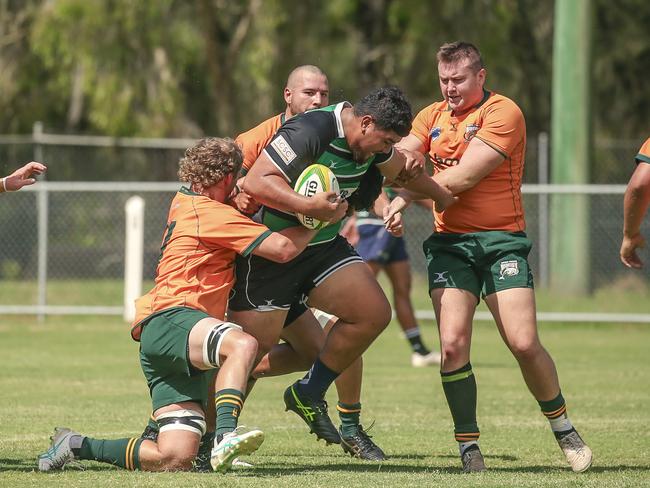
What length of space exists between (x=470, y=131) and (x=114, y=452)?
103 inches

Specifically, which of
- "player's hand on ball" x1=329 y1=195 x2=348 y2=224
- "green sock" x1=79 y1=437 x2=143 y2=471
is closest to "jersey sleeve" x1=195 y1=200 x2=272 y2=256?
"player's hand on ball" x1=329 y1=195 x2=348 y2=224

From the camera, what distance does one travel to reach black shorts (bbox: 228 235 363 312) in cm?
671

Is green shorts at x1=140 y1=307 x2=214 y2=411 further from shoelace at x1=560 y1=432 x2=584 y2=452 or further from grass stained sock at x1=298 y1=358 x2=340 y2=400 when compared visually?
shoelace at x1=560 y1=432 x2=584 y2=452

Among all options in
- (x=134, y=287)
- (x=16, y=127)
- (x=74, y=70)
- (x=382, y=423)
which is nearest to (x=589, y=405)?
(x=382, y=423)

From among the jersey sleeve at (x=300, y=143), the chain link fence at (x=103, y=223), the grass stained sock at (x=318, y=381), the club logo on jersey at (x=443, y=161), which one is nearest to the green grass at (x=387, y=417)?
the grass stained sock at (x=318, y=381)

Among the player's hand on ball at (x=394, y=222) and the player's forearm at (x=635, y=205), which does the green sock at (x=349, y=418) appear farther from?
the player's forearm at (x=635, y=205)

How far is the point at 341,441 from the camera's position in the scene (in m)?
7.12

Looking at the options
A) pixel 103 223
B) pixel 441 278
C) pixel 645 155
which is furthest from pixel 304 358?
pixel 103 223

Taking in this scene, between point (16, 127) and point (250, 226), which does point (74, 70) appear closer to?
point (16, 127)

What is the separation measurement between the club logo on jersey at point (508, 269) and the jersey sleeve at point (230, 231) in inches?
51.5

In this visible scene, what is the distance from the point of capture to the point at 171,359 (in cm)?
624

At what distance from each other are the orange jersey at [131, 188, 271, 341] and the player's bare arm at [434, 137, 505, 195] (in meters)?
1.06

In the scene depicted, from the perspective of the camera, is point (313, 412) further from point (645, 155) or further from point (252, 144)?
point (645, 155)

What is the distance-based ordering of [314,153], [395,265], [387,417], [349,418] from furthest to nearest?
[395,265] < [387,417] < [349,418] < [314,153]
